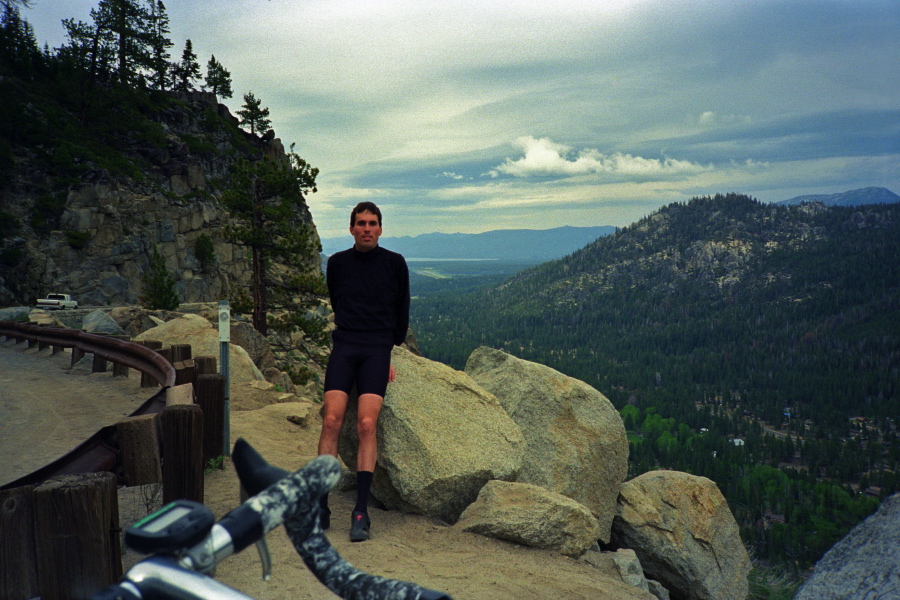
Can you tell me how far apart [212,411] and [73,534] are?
368cm

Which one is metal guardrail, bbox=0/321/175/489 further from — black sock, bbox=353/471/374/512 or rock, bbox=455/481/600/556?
rock, bbox=455/481/600/556

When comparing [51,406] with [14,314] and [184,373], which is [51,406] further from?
[14,314]

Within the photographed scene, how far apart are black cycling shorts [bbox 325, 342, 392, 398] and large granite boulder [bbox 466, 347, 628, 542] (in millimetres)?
3908

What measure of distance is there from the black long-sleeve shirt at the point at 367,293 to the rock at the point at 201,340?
7.83m

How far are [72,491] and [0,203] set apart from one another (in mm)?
56703

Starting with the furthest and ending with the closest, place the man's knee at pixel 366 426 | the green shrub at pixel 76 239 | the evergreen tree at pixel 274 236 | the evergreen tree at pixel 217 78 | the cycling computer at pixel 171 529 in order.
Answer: the evergreen tree at pixel 217 78, the green shrub at pixel 76 239, the evergreen tree at pixel 274 236, the man's knee at pixel 366 426, the cycling computer at pixel 171 529

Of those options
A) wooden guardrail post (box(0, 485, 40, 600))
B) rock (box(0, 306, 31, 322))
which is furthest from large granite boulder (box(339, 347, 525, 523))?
rock (box(0, 306, 31, 322))

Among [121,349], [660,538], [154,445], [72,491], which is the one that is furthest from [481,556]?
[121,349]

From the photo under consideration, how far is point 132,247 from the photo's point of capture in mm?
52625

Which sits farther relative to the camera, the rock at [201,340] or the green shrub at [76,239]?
the green shrub at [76,239]

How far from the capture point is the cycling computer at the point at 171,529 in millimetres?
999

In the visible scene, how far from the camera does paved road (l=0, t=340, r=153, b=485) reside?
670 centimetres

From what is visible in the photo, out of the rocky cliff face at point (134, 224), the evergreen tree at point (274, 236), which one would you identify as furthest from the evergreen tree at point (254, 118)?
the evergreen tree at point (274, 236)

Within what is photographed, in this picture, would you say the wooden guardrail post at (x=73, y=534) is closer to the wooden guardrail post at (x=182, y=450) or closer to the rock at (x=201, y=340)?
the wooden guardrail post at (x=182, y=450)
